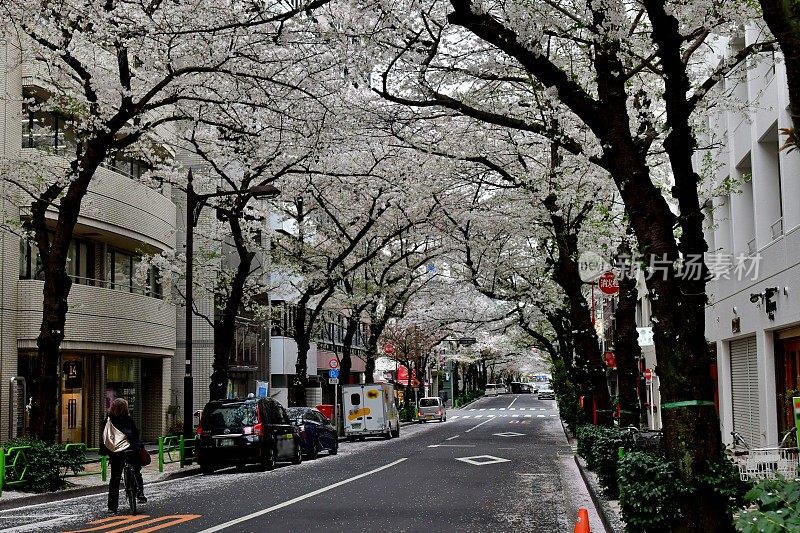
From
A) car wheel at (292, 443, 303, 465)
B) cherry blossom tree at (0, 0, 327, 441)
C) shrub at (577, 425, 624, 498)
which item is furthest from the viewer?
car wheel at (292, 443, 303, 465)

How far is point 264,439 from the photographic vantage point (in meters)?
23.3

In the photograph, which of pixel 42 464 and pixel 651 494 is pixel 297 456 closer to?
pixel 42 464

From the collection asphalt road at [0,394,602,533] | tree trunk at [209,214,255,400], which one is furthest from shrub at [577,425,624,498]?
tree trunk at [209,214,255,400]

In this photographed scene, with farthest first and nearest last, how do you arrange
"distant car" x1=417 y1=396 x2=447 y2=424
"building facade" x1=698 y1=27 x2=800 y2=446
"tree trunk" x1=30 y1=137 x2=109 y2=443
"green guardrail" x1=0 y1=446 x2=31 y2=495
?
"distant car" x1=417 y1=396 x2=447 y2=424, "tree trunk" x1=30 y1=137 x2=109 y2=443, "building facade" x1=698 y1=27 x2=800 y2=446, "green guardrail" x1=0 y1=446 x2=31 y2=495

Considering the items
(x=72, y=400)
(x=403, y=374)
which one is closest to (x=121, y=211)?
(x=72, y=400)

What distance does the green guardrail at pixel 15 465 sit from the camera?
56.5ft

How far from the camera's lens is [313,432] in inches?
1140

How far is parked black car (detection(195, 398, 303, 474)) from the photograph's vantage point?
22859mm

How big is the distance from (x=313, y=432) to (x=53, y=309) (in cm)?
1169

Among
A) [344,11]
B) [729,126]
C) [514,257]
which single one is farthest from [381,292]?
[344,11]

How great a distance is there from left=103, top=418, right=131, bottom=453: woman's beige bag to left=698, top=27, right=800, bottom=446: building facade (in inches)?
438

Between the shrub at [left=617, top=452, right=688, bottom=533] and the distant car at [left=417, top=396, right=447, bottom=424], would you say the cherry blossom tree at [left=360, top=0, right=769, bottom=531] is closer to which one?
the shrub at [left=617, top=452, right=688, bottom=533]

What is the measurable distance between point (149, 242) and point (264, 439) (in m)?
12.3

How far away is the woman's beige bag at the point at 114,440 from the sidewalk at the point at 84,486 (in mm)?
2612
